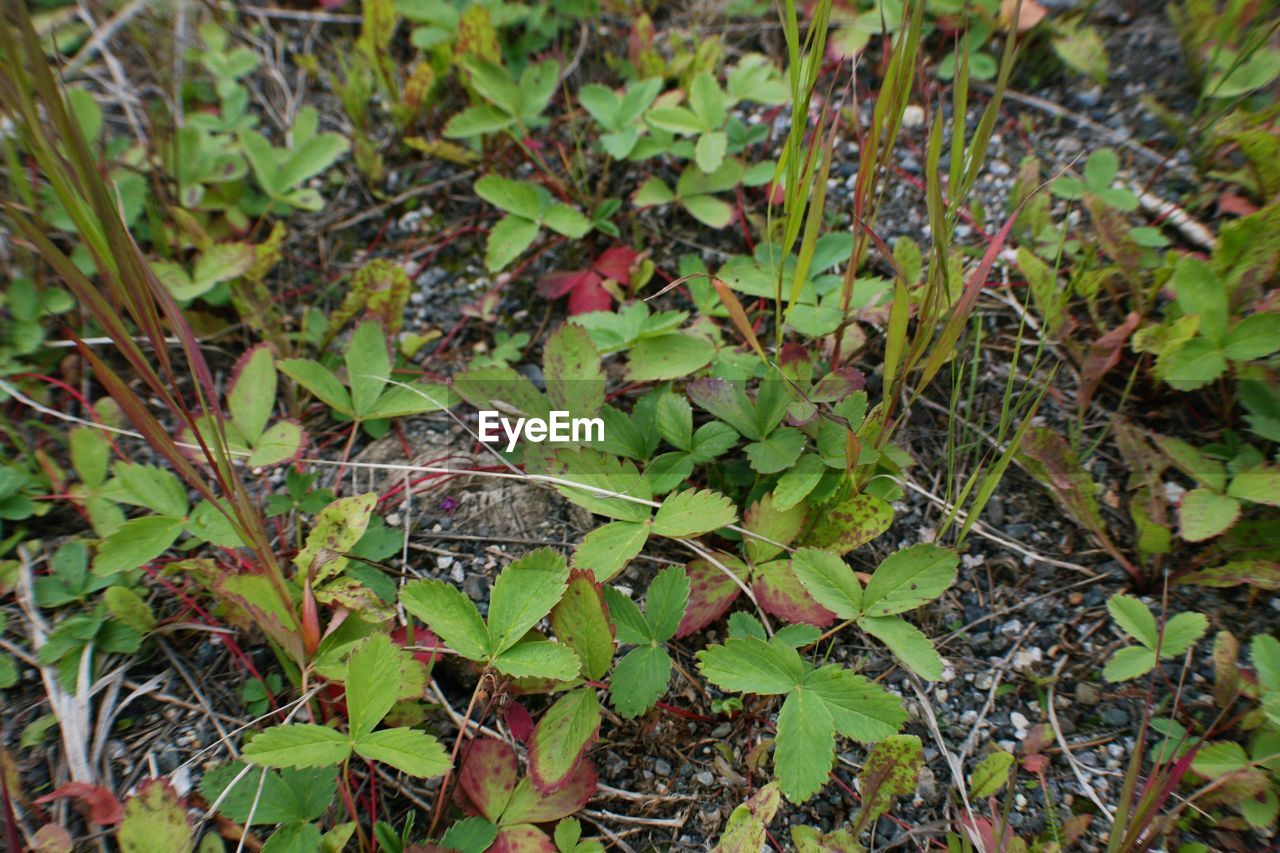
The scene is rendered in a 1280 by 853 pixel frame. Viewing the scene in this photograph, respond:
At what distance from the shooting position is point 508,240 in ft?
6.23

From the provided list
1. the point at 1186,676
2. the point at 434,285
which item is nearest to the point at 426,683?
the point at 434,285

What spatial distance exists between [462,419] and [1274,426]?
57.7 inches

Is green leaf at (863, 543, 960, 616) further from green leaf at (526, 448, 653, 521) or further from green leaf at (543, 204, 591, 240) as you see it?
green leaf at (543, 204, 591, 240)

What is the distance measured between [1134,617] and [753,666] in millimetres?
619

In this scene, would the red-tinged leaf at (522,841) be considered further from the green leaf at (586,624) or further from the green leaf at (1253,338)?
the green leaf at (1253,338)

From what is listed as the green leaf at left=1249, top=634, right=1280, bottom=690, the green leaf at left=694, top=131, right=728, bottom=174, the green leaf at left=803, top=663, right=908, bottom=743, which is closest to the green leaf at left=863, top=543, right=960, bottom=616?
the green leaf at left=803, top=663, right=908, bottom=743

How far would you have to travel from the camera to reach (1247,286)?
155 centimetres

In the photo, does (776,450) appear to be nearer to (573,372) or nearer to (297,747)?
(573,372)

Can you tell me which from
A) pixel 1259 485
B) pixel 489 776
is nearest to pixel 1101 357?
pixel 1259 485

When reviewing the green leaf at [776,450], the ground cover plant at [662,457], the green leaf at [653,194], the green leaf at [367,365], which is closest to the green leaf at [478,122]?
the ground cover plant at [662,457]

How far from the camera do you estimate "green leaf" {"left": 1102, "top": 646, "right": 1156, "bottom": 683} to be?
4.27 ft

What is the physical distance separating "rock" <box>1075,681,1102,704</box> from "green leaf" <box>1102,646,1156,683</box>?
0.05m

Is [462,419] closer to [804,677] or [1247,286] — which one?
[804,677]

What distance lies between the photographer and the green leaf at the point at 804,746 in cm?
113
